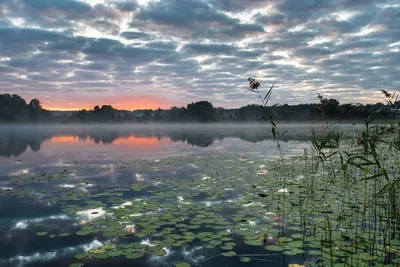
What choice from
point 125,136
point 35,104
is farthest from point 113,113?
point 125,136

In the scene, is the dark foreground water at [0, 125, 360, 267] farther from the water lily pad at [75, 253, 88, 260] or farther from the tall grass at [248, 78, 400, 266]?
the tall grass at [248, 78, 400, 266]

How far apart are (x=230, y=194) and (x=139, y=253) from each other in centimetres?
515

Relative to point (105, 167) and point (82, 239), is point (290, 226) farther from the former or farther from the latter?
point (105, 167)

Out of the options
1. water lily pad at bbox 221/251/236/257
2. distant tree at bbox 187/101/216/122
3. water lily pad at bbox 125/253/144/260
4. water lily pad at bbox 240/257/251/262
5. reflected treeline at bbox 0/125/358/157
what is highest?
distant tree at bbox 187/101/216/122

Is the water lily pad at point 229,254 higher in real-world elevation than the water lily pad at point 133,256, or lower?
higher

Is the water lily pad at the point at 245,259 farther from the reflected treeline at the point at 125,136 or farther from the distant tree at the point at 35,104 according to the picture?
the distant tree at the point at 35,104

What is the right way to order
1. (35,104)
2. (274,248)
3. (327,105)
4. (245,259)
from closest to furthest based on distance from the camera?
1. (245,259)
2. (274,248)
3. (327,105)
4. (35,104)

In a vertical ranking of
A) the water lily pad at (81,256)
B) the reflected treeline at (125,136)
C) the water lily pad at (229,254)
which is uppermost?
the reflected treeline at (125,136)

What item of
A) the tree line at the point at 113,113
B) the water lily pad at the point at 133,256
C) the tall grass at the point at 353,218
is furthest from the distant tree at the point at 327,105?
the tree line at the point at 113,113

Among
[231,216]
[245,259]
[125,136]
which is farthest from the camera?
[125,136]

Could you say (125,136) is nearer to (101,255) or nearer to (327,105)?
(327,105)

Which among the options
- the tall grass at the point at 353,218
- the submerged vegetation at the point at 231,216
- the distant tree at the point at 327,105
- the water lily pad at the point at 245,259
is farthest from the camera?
the distant tree at the point at 327,105

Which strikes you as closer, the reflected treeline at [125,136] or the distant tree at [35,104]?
the reflected treeline at [125,136]

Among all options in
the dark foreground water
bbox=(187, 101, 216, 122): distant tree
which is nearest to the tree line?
bbox=(187, 101, 216, 122): distant tree
